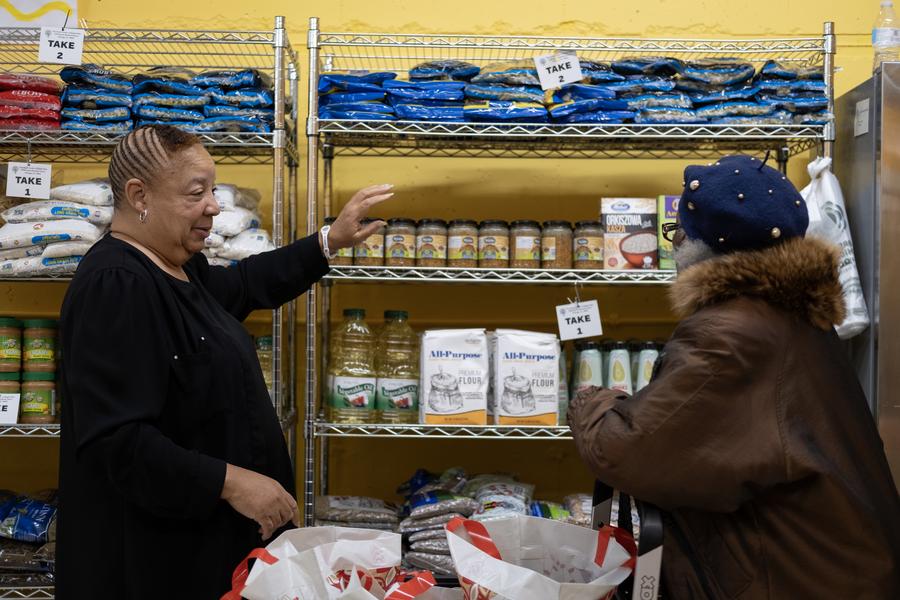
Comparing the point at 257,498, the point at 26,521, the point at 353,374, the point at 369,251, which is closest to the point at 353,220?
the point at 369,251

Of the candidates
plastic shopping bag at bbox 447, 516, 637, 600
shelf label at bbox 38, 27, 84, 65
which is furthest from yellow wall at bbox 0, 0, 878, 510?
plastic shopping bag at bbox 447, 516, 637, 600

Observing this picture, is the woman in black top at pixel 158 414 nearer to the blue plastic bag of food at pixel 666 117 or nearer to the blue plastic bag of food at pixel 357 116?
the blue plastic bag of food at pixel 357 116

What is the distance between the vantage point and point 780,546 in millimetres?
1561

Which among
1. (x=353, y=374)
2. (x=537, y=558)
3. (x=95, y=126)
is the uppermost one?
(x=95, y=126)

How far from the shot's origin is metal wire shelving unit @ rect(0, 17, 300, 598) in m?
2.95

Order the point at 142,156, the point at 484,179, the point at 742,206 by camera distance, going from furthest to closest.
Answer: the point at 484,179
the point at 142,156
the point at 742,206

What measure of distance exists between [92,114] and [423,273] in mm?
1224

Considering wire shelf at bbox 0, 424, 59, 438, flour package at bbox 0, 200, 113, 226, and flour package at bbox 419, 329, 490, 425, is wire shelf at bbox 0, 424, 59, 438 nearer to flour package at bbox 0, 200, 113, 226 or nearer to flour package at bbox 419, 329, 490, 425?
flour package at bbox 0, 200, 113, 226

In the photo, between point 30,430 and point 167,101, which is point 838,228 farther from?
point 30,430

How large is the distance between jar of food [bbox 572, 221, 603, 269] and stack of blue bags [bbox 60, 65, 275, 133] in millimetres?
1113

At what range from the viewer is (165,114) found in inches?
117

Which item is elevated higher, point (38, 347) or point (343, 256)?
point (343, 256)

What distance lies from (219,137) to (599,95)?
127 cm

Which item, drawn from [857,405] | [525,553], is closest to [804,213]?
[857,405]
